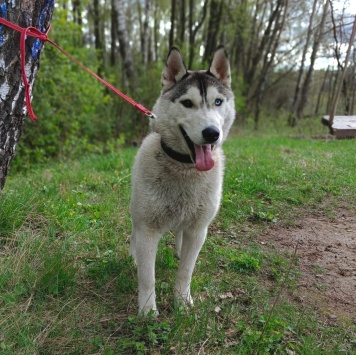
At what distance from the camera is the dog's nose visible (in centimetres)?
239

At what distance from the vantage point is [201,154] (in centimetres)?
255

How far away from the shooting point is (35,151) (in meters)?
8.66

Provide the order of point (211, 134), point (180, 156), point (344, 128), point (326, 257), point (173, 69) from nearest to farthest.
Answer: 1. point (211, 134)
2. point (180, 156)
3. point (173, 69)
4. point (326, 257)
5. point (344, 128)

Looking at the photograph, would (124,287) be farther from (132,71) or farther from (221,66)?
(132,71)

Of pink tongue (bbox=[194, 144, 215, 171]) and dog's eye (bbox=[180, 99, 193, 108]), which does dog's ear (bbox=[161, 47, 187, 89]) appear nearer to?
dog's eye (bbox=[180, 99, 193, 108])

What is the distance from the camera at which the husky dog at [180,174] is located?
2.55 meters

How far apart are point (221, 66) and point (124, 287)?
1.84 m

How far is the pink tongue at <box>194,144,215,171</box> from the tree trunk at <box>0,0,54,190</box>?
132cm

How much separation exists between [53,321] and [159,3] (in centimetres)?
2639

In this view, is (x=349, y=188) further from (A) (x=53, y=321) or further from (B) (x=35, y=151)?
(B) (x=35, y=151)

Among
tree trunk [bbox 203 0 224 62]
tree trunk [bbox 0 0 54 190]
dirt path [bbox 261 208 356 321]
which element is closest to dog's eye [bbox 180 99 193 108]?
tree trunk [bbox 0 0 54 190]

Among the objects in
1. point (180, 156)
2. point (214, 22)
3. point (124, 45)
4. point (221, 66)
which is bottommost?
point (180, 156)

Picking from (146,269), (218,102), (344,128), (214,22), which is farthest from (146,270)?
(214,22)

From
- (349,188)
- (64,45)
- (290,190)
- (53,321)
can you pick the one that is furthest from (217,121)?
(64,45)
